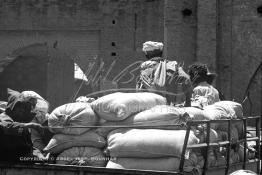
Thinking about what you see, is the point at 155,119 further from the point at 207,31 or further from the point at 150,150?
the point at 207,31

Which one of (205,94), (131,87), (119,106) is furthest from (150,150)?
(131,87)

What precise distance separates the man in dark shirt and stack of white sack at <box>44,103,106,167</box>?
20cm

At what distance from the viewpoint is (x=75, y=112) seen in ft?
19.0

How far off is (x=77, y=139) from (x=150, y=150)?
77 centimetres

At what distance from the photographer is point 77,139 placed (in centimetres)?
576

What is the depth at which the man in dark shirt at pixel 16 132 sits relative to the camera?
19.0ft

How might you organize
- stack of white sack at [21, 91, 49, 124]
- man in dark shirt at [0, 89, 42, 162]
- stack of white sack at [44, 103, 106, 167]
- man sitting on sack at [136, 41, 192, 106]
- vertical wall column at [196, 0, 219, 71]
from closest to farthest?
stack of white sack at [44, 103, 106, 167]
man in dark shirt at [0, 89, 42, 162]
stack of white sack at [21, 91, 49, 124]
man sitting on sack at [136, 41, 192, 106]
vertical wall column at [196, 0, 219, 71]

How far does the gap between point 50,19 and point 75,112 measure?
52.7ft

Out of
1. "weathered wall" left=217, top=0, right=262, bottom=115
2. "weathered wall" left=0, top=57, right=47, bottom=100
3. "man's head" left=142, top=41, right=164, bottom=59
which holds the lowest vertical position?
"weathered wall" left=0, top=57, right=47, bottom=100

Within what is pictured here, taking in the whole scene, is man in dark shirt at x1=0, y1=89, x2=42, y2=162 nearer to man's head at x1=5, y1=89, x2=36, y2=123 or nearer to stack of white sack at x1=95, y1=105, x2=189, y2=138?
man's head at x1=5, y1=89, x2=36, y2=123

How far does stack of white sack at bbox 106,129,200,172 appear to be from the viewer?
17.4ft

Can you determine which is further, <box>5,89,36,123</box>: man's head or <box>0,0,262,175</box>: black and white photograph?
<box>5,89,36,123</box>: man's head

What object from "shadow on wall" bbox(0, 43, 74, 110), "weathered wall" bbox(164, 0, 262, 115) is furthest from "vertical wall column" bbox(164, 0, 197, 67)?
"shadow on wall" bbox(0, 43, 74, 110)

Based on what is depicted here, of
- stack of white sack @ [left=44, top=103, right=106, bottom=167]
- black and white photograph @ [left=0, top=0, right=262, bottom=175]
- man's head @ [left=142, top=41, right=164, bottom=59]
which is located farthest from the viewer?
man's head @ [left=142, top=41, right=164, bottom=59]
